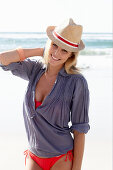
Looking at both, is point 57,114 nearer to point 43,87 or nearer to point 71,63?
point 43,87

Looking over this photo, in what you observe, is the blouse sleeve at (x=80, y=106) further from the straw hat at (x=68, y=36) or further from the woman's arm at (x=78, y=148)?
the straw hat at (x=68, y=36)

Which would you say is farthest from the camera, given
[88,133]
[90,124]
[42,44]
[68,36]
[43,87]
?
[42,44]

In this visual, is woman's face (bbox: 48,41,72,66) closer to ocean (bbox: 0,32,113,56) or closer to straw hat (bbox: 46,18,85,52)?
straw hat (bbox: 46,18,85,52)

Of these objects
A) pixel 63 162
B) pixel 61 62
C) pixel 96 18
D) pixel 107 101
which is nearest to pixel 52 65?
pixel 61 62

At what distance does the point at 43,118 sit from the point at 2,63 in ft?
1.51

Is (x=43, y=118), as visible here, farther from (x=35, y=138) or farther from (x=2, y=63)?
(x=2, y=63)

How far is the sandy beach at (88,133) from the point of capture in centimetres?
368

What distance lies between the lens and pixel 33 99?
1931 mm

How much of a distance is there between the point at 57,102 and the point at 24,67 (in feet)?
1.13

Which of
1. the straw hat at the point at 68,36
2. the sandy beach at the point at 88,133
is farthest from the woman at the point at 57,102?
the sandy beach at the point at 88,133

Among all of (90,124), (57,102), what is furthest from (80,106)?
(90,124)

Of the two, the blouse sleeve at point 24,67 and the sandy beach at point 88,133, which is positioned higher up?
the blouse sleeve at point 24,67

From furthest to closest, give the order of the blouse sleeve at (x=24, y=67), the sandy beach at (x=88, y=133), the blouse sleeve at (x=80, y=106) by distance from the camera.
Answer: the sandy beach at (x=88, y=133)
the blouse sleeve at (x=24, y=67)
the blouse sleeve at (x=80, y=106)

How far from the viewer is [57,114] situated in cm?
192
